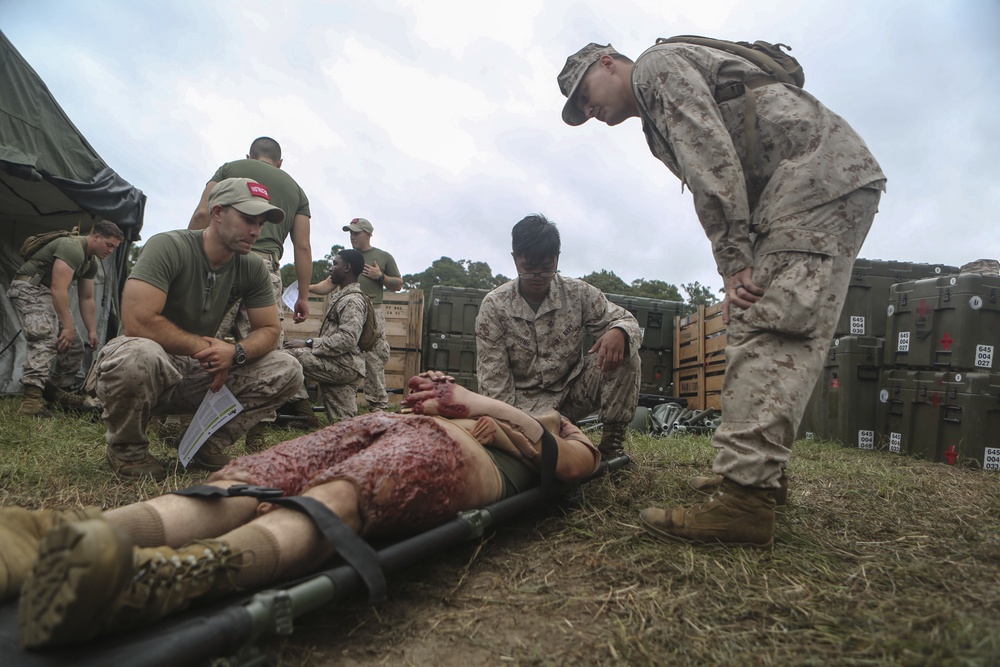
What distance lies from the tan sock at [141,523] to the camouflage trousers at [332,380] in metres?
4.05

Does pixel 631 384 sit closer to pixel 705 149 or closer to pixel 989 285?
pixel 705 149

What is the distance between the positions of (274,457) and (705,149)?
187cm

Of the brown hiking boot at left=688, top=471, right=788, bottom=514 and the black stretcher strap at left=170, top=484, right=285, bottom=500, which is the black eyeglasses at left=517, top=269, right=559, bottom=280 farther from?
the black stretcher strap at left=170, top=484, right=285, bottom=500

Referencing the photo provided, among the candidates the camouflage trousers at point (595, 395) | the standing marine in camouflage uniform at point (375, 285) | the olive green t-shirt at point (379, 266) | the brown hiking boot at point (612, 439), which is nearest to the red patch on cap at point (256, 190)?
the camouflage trousers at point (595, 395)

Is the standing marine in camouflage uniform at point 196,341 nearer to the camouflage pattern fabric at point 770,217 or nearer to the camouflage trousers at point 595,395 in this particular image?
the camouflage trousers at point 595,395

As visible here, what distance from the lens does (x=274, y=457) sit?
2.04 meters

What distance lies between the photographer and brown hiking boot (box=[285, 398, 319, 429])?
5773 mm

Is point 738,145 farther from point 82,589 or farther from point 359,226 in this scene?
→ point 359,226

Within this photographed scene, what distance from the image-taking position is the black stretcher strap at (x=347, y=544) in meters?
1.52

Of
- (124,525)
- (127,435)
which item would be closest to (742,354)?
(124,525)

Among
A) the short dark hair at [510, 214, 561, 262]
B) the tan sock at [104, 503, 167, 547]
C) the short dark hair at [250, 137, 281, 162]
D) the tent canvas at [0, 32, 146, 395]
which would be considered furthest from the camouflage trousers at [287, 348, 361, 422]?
the tan sock at [104, 503, 167, 547]

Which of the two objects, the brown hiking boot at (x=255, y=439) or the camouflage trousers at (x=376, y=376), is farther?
the camouflage trousers at (x=376, y=376)

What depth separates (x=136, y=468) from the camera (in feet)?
10.6

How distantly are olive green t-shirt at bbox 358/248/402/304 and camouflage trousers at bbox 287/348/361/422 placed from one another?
2114mm
